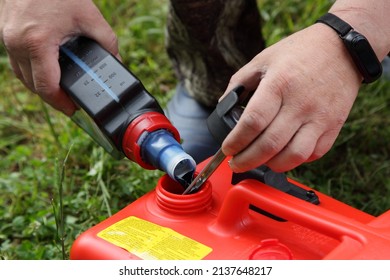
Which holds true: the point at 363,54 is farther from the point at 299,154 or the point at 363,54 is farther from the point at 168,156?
the point at 168,156

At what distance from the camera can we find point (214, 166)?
3.50 feet

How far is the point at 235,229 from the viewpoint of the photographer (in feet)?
3.41

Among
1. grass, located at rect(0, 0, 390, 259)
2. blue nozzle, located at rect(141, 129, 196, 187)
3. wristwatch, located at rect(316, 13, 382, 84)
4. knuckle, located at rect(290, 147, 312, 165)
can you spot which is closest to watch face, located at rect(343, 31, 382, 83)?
wristwatch, located at rect(316, 13, 382, 84)

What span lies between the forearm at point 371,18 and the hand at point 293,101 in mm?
49

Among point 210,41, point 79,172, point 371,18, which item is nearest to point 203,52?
point 210,41

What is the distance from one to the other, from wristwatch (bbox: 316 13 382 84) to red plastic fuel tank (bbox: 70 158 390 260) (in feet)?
0.76

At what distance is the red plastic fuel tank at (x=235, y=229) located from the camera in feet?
3.12

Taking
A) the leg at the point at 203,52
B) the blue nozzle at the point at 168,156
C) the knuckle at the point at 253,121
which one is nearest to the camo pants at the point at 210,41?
the leg at the point at 203,52

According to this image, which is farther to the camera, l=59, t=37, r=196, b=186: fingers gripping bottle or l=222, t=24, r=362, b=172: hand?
l=59, t=37, r=196, b=186: fingers gripping bottle

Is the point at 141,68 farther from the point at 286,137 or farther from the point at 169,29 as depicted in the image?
the point at 286,137

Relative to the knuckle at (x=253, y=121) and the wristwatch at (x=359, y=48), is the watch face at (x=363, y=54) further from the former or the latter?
the knuckle at (x=253, y=121)

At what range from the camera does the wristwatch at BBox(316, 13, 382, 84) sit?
1.01m

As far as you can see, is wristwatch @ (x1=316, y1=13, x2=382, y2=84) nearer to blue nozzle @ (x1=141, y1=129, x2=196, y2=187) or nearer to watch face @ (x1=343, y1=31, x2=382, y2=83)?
watch face @ (x1=343, y1=31, x2=382, y2=83)

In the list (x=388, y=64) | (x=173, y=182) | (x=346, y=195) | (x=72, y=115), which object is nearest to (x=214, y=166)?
(x=173, y=182)
